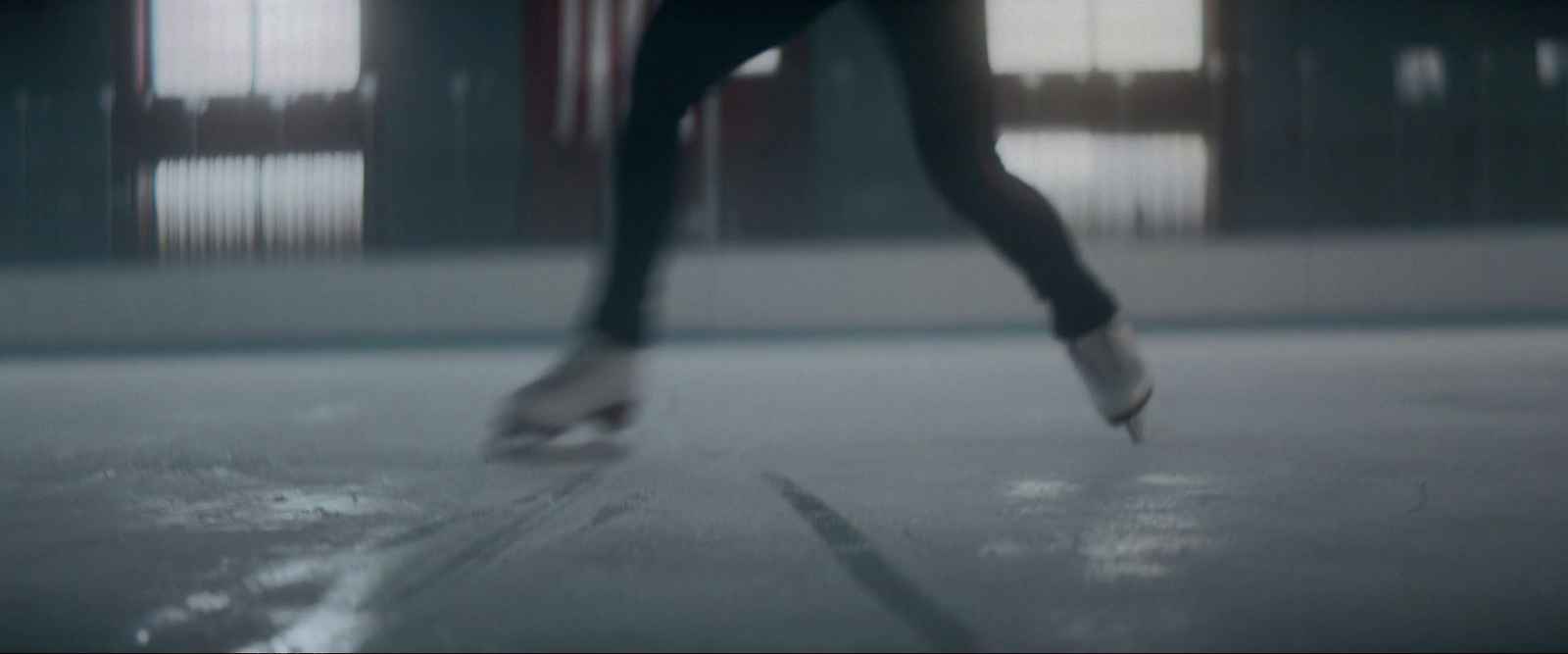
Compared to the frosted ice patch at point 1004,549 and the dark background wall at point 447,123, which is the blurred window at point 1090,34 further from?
the frosted ice patch at point 1004,549

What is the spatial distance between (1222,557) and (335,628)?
57 cm

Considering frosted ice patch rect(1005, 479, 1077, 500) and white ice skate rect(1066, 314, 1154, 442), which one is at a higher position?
white ice skate rect(1066, 314, 1154, 442)

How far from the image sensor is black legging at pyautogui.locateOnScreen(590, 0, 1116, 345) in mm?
1596

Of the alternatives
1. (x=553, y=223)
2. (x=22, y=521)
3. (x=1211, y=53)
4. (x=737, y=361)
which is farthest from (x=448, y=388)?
(x=1211, y=53)

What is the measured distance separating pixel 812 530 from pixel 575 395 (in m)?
0.57

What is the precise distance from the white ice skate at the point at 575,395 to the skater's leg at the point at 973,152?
0.43 meters

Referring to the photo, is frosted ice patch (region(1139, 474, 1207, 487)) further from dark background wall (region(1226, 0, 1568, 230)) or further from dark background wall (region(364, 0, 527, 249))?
dark background wall (region(364, 0, 527, 249))

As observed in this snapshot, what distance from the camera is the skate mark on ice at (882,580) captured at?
0.75 metres

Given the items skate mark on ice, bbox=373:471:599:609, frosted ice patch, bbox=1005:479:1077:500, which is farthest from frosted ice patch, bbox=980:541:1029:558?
skate mark on ice, bbox=373:471:599:609

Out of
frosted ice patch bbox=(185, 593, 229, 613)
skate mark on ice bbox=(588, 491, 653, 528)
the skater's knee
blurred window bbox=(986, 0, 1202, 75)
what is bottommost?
skate mark on ice bbox=(588, 491, 653, 528)

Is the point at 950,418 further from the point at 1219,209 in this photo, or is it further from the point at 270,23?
the point at 270,23

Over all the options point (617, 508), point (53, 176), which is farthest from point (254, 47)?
point (617, 508)

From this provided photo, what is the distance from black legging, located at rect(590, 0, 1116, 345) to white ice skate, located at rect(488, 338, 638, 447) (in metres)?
0.03

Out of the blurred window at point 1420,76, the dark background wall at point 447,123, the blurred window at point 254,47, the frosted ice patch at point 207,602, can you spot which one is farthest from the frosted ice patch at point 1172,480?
the blurred window at point 254,47
